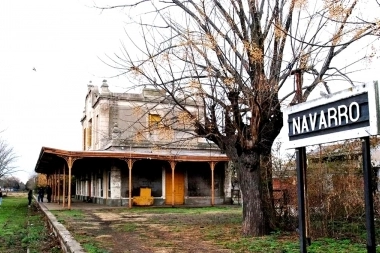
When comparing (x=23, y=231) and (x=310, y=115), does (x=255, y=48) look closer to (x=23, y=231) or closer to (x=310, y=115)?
(x=310, y=115)

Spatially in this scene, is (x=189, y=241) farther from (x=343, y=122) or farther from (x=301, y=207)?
(x=343, y=122)

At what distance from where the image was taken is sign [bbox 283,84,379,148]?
13.0 feet

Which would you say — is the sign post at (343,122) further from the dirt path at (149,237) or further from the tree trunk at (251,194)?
→ the tree trunk at (251,194)

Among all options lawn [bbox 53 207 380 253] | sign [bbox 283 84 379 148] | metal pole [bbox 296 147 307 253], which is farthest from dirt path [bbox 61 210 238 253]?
sign [bbox 283 84 379 148]

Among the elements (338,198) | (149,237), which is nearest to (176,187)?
(149,237)

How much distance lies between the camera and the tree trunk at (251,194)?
1054 centimetres

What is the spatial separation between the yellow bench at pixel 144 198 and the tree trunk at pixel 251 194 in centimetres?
1532

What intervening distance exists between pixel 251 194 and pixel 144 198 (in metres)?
15.6

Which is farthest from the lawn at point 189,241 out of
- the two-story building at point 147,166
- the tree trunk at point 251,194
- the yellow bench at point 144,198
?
the yellow bench at point 144,198

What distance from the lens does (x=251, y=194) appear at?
10688 mm

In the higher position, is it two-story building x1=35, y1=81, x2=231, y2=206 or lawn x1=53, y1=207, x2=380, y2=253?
two-story building x1=35, y1=81, x2=231, y2=206

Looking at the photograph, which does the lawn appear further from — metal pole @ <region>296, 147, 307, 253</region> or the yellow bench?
the yellow bench

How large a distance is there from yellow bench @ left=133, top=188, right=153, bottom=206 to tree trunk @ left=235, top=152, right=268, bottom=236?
1532 cm

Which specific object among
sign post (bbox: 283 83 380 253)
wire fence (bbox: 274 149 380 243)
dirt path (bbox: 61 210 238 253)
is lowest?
dirt path (bbox: 61 210 238 253)
